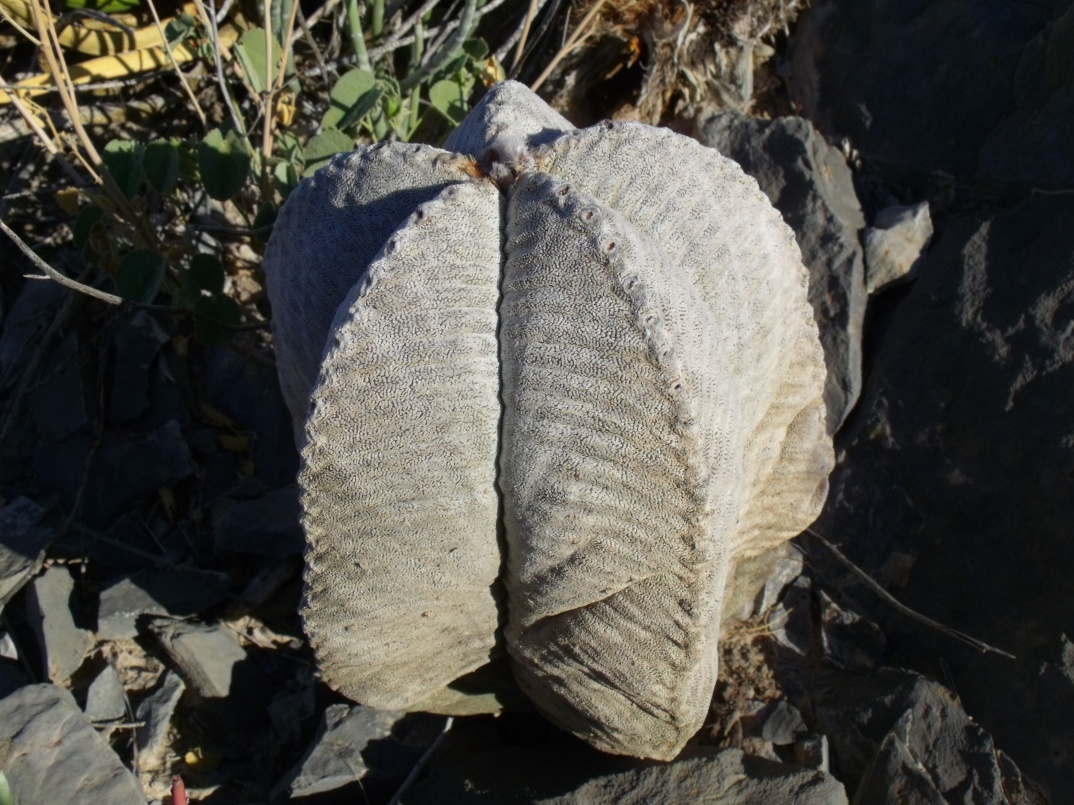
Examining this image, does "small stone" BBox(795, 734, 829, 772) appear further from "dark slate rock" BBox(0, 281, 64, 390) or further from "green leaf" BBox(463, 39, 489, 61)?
"dark slate rock" BBox(0, 281, 64, 390)

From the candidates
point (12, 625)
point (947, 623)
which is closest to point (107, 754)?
point (12, 625)

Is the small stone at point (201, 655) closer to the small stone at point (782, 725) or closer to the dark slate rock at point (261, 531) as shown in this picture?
the dark slate rock at point (261, 531)

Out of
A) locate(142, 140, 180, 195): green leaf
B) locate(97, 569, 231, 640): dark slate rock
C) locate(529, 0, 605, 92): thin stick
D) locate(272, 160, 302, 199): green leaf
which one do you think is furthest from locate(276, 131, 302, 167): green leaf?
locate(97, 569, 231, 640): dark slate rock

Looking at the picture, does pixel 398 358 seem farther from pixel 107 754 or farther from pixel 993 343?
pixel 993 343

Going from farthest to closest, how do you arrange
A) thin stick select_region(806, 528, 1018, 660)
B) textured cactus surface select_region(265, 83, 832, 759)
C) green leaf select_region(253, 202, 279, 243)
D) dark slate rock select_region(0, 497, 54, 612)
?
green leaf select_region(253, 202, 279, 243), dark slate rock select_region(0, 497, 54, 612), thin stick select_region(806, 528, 1018, 660), textured cactus surface select_region(265, 83, 832, 759)

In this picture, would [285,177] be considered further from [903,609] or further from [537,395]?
[903,609]
